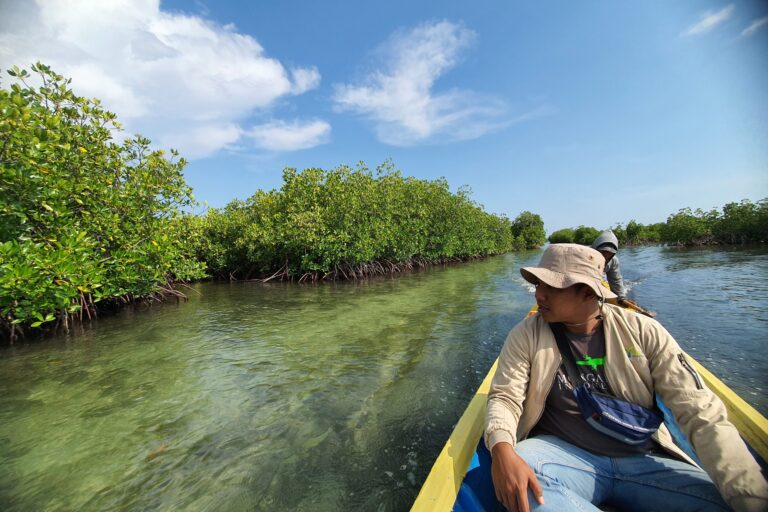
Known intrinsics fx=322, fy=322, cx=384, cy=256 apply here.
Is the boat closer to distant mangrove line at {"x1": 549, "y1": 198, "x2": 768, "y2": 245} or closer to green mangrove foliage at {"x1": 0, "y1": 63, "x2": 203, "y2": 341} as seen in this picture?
green mangrove foliage at {"x1": 0, "y1": 63, "x2": 203, "y2": 341}

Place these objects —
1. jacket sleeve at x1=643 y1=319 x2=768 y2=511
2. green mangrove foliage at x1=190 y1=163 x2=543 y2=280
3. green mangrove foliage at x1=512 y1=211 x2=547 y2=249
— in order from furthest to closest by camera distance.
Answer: green mangrove foliage at x1=512 y1=211 x2=547 y2=249 < green mangrove foliage at x1=190 y1=163 x2=543 y2=280 < jacket sleeve at x1=643 y1=319 x2=768 y2=511

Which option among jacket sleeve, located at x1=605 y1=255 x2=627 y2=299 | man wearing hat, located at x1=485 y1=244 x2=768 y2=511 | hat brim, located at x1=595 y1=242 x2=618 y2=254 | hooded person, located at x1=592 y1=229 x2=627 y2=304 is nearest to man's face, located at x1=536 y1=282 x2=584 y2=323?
Result: man wearing hat, located at x1=485 y1=244 x2=768 y2=511

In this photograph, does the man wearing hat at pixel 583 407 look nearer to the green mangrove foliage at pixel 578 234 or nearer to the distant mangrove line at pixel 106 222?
the distant mangrove line at pixel 106 222

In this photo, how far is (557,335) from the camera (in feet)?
6.25

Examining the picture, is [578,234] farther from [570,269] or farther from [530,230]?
[570,269]

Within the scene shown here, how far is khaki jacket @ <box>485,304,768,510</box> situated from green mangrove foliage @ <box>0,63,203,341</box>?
7.40 meters

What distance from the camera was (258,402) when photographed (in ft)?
13.7

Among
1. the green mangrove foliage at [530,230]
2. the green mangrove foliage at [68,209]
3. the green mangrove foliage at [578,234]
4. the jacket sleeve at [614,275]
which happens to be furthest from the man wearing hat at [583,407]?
the green mangrove foliage at [578,234]

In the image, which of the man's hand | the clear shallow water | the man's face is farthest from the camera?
the clear shallow water

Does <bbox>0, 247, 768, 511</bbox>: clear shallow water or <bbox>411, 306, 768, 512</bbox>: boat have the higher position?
<bbox>411, 306, 768, 512</bbox>: boat

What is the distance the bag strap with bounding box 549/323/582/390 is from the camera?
1843 mm

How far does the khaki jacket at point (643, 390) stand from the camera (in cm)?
135

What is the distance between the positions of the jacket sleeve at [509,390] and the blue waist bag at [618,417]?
1.05 ft

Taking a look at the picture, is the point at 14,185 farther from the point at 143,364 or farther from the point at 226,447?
the point at 226,447
